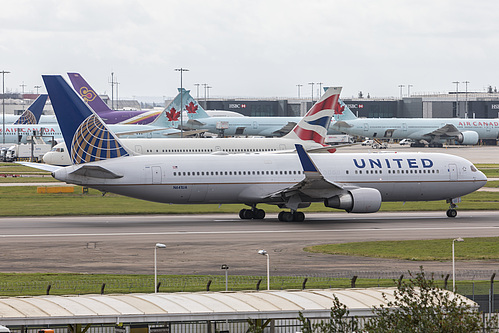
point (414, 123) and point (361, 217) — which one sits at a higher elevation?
point (414, 123)

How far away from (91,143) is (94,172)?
79.6 inches

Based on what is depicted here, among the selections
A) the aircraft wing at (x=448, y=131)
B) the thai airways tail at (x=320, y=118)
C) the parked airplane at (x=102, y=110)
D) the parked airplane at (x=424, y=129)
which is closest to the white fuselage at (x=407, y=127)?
the parked airplane at (x=424, y=129)

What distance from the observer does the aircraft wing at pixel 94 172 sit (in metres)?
45.6

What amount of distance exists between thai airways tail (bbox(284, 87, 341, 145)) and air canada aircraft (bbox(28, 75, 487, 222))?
12.0 meters

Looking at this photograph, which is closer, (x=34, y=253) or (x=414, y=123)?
(x=34, y=253)

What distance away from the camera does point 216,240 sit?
133 ft

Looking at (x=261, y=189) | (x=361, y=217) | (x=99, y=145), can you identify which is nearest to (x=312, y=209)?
(x=361, y=217)

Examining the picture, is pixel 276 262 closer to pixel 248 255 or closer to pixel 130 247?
pixel 248 255

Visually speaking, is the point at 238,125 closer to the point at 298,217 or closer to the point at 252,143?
the point at 252,143

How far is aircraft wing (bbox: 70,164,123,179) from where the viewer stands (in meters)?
45.6

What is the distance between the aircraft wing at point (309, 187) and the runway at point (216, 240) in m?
1.66

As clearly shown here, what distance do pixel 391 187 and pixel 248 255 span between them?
1653 centimetres

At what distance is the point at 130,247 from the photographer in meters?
38.4

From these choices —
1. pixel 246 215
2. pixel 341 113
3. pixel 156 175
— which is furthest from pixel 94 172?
pixel 341 113
